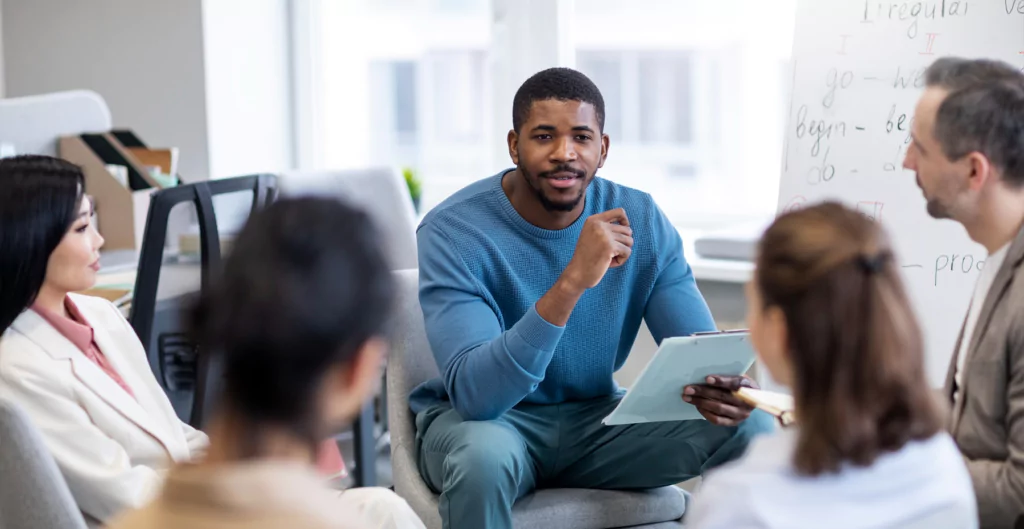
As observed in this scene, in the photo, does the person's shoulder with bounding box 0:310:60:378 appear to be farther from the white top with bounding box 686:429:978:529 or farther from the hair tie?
the hair tie

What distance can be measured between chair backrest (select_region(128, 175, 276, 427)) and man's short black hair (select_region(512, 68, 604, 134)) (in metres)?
0.52

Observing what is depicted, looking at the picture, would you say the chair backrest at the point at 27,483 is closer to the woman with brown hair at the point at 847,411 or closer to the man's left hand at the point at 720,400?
the woman with brown hair at the point at 847,411

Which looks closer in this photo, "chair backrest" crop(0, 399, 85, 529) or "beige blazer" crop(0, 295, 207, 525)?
"chair backrest" crop(0, 399, 85, 529)

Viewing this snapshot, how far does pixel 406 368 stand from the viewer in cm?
205

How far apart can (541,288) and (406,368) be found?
0.30 metres

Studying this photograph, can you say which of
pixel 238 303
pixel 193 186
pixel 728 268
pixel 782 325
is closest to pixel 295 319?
pixel 238 303

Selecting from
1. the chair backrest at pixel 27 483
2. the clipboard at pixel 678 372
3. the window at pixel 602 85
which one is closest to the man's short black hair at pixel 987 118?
the clipboard at pixel 678 372

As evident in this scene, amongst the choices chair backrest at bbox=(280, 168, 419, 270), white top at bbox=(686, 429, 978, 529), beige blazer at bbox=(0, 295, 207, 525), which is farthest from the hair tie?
chair backrest at bbox=(280, 168, 419, 270)

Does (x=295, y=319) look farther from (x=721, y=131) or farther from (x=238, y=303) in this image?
(x=721, y=131)

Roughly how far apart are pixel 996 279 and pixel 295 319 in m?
0.94

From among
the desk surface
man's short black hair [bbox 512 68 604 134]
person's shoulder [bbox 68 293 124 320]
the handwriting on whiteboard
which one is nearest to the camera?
person's shoulder [bbox 68 293 124 320]

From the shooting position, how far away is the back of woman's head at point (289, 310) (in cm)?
89

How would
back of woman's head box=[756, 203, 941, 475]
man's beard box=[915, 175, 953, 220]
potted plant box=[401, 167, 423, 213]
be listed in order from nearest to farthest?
back of woman's head box=[756, 203, 941, 475], man's beard box=[915, 175, 953, 220], potted plant box=[401, 167, 423, 213]

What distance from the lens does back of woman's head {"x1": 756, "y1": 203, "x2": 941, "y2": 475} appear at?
1016 millimetres
